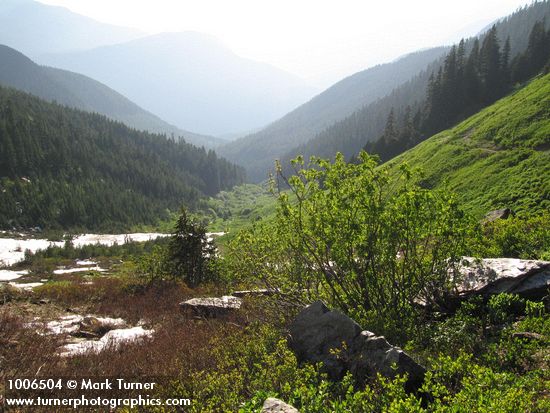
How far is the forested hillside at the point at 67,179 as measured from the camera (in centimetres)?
12119

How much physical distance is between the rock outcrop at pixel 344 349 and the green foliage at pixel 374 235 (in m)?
1.04

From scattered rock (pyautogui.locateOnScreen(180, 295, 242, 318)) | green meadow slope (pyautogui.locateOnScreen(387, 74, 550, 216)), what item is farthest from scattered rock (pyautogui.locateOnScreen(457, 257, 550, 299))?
green meadow slope (pyautogui.locateOnScreen(387, 74, 550, 216))

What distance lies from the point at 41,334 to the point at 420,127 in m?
102

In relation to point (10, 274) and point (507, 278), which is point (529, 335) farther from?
point (10, 274)

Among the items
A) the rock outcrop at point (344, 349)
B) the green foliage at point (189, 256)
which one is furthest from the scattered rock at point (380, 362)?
the green foliage at point (189, 256)

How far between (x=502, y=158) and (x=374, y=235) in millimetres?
43077

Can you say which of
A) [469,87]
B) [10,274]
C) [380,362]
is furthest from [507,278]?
[469,87]

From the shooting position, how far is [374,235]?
9961mm

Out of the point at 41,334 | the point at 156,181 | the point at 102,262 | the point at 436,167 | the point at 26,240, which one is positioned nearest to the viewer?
the point at 41,334

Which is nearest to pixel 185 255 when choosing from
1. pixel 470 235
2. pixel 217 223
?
pixel 470 235

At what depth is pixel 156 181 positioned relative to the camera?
186000mm

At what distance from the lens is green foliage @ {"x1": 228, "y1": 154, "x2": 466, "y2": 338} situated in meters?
9.61

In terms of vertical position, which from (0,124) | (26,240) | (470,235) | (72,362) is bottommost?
(26,240)

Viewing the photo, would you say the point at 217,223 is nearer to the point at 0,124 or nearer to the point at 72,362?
the point at 0,124
